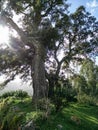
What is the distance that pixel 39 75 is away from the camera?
59.5 feet

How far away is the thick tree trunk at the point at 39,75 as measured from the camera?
57.6 feet

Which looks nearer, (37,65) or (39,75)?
(39,75)

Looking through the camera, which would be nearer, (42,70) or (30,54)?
(42,70)

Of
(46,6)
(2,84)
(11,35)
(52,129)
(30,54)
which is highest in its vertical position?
(46,6)

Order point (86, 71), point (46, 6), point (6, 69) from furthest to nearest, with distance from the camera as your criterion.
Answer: point (86, 71), point (6, 69), point (46, 6)

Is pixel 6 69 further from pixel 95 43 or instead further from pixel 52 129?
pixel 52 129

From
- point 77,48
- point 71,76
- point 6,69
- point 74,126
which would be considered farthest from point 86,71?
point 74,126

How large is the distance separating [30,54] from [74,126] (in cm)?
1065

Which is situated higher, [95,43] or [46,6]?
[46,6]

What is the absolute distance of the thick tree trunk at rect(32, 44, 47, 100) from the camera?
691 inches

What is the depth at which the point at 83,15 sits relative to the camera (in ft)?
80.3

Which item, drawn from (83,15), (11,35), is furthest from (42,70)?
(83,15)

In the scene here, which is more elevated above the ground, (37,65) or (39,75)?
(37,65)

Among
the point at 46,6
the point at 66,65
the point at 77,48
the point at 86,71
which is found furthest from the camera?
the point at 86,71
